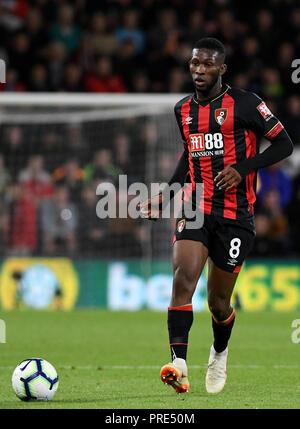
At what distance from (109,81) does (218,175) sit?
10541 mm

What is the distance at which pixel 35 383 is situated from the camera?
5.76m

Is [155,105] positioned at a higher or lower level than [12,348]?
higher

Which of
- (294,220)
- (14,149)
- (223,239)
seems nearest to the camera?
(223,239)

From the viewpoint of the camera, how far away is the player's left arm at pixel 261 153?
6113mm

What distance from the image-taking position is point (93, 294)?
14586mm

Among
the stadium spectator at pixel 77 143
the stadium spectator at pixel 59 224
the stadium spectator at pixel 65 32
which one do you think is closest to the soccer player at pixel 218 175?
the stadium spectator at pixel 59 224

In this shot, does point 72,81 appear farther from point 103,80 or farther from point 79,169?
point 79,169

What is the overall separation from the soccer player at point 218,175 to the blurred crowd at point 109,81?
8035 millimetres

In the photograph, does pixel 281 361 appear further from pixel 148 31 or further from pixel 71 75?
pixel 148 31

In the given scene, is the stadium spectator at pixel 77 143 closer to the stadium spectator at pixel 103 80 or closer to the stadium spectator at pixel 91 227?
the stadium spectator at pixel 91 227

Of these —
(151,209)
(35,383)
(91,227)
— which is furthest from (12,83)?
(35,383)

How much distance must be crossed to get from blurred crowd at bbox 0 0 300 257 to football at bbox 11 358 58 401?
873 cm
